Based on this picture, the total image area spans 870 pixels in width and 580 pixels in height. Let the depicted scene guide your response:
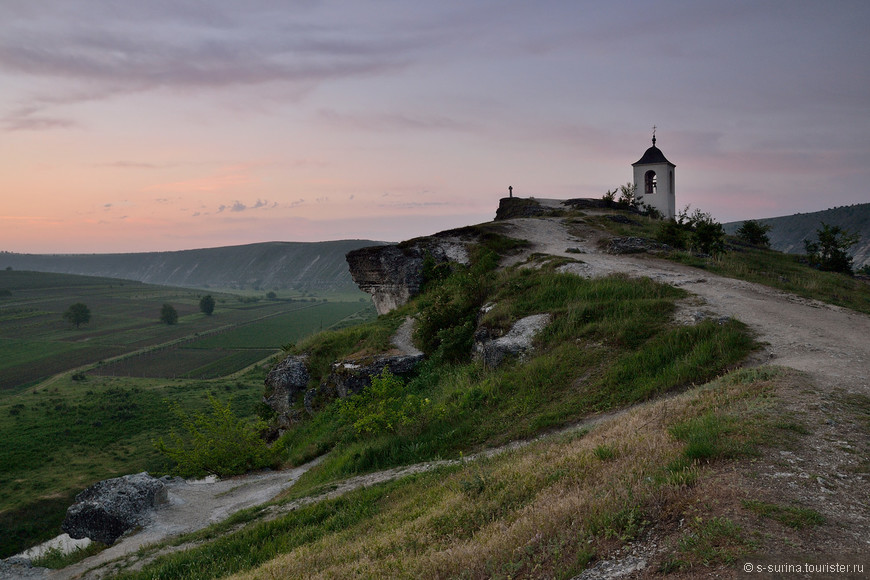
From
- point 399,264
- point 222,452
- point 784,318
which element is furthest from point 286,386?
point 784,318

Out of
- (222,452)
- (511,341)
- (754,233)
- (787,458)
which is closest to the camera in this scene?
(787,458)

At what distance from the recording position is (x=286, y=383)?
68.1 ft

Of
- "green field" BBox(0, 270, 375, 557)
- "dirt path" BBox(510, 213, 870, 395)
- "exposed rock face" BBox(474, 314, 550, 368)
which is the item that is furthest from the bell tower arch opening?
"green field" BBox(0, 270, 375, 557)

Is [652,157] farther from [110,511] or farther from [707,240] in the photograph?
[110,511]

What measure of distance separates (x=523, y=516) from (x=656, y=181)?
143 ft

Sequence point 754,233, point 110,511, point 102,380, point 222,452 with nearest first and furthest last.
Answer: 1. point 110,511
2. point 222,452
3. point 754,233
4. point 102,380

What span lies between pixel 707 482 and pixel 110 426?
2297 inches

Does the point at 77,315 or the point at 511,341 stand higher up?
the point at 511,341

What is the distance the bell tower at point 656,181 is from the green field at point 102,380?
126 ft

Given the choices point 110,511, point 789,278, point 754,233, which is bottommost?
point 110,511

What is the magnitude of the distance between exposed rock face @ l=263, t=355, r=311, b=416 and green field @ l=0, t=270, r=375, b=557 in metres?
1.70

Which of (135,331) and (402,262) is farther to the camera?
(135,331)

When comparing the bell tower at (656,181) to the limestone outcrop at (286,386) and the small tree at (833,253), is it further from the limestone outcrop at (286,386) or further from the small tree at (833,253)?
the limestone outcrop at (286,386)

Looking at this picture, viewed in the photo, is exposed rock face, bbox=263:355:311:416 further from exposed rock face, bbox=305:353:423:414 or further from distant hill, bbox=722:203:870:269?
distant hill, bbox=722:203:870:269
